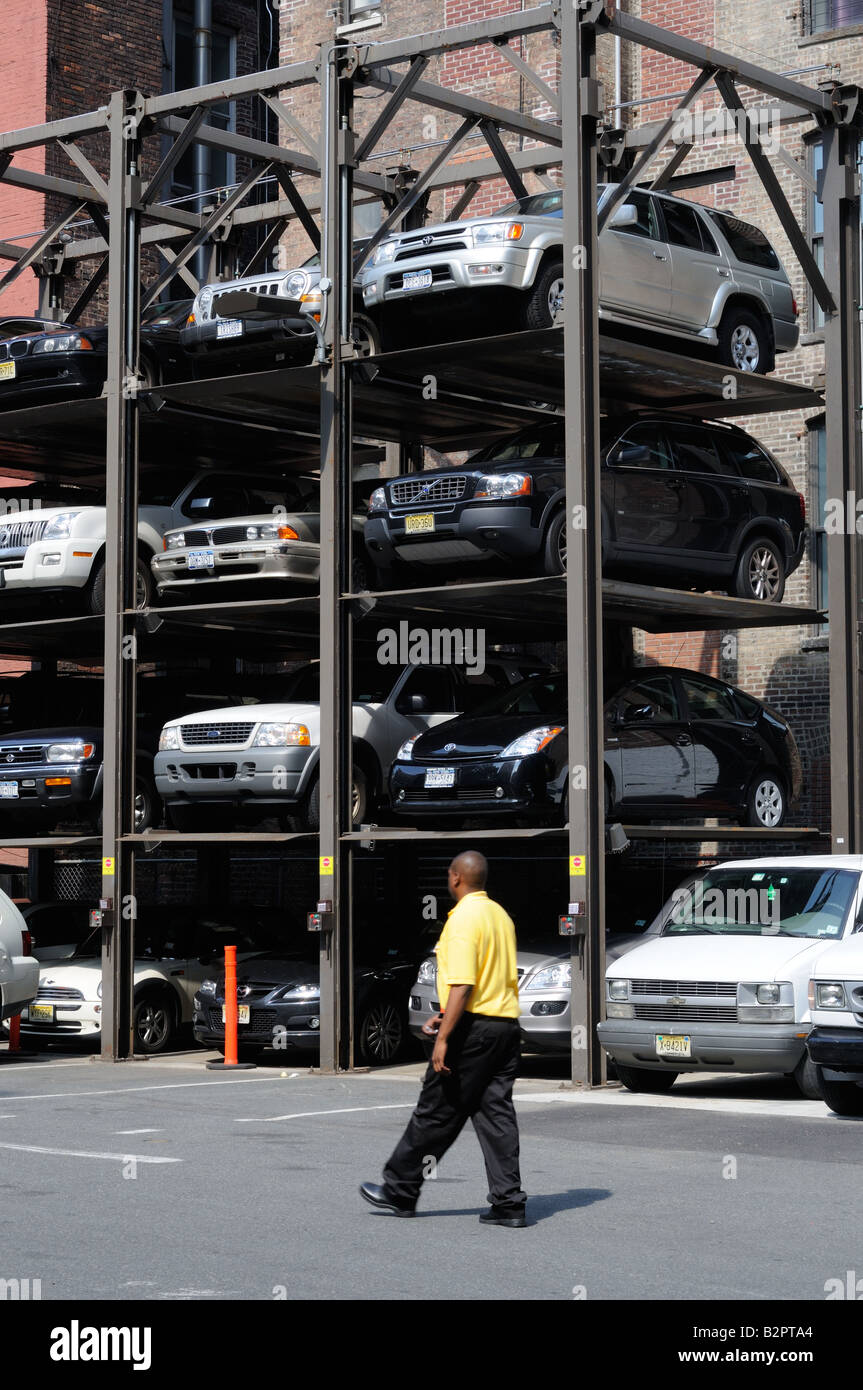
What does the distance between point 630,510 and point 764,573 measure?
7.08 ft

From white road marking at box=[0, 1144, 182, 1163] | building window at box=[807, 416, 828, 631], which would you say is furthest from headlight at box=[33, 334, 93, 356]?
white road marking at box=[0, 1144, 182, 1163]

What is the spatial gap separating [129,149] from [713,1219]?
48.0 ft

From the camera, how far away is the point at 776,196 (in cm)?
1964

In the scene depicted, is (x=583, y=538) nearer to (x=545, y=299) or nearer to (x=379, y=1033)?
(x=545, y=299)

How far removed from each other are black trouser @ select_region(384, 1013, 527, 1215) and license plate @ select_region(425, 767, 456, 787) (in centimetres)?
880

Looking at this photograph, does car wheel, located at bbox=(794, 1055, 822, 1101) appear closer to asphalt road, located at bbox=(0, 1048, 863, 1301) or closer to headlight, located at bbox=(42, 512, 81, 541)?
asphalt road, located at bbox=(0, 1048, 863, 1301)

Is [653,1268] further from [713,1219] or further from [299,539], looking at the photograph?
[299,539]

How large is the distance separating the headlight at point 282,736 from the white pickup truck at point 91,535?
104 inches

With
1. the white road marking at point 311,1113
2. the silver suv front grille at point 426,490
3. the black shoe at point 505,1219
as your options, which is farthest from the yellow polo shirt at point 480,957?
the silver suv front grille at point 426,490

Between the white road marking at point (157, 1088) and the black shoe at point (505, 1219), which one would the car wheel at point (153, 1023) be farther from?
the black shoe at point (505, 1219)

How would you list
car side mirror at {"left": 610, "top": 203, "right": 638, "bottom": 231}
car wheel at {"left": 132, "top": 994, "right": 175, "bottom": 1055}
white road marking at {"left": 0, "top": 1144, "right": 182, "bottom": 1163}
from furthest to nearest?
1. car wheel at {"left": 132, "top": 994, "right": 175, "bottom": 1055}
2. car side mirror at {"left": 610, "top": 203, "right": 638, "bottom": 231}
3. white road marking at {"left": 0, "top": 1144, "right": 182, "bottom": 1163}

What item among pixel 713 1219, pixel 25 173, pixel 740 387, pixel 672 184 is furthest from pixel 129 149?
pixel 713 1219

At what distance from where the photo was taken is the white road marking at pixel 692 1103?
13352 millimetres

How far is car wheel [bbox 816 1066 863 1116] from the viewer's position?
12977 mm
